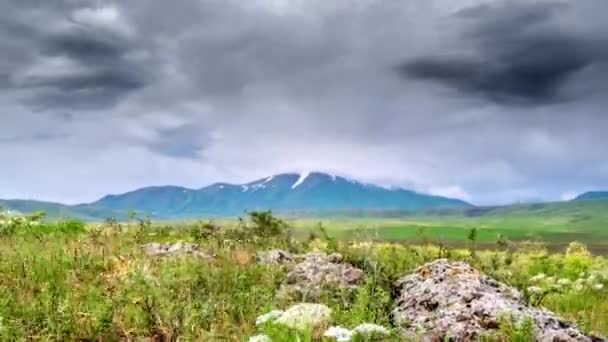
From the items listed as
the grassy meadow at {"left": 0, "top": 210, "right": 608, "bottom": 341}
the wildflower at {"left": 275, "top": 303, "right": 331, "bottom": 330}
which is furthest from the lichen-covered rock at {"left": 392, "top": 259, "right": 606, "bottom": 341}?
the wildflower at {"left": 275, "top": 303, "right": 331, "bottom": 330}

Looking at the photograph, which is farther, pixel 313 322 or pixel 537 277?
pixel 537 277

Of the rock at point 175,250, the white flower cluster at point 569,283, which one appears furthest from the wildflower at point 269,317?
the white flower cluster at point 569,283

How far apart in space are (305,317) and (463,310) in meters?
2.13

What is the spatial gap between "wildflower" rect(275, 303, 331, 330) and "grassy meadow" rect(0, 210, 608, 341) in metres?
0.19

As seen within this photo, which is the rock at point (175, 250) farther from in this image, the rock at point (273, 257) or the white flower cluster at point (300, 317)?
the white flower cluster at point (300, 317)

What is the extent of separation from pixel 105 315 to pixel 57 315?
3.04 ft

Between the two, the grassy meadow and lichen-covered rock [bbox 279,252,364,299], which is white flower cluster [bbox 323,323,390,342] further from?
lichen-covered rock [bbox 279,252,364,299]

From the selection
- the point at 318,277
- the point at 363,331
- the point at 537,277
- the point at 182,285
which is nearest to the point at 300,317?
Answer: the point at 363,331

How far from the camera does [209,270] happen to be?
13.1 m

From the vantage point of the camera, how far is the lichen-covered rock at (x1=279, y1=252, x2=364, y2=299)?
38.7 ft

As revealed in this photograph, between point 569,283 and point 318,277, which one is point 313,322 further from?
point 569,283

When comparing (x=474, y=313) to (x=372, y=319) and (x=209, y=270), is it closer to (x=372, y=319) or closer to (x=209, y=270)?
(x=372, y=319)

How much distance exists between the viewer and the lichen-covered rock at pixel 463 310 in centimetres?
876

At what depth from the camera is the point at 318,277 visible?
12.4 meters
